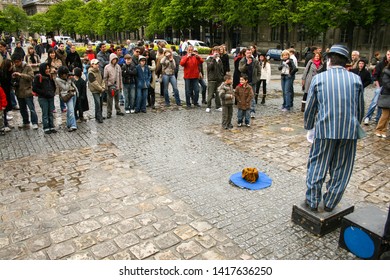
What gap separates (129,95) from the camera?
1116 cm

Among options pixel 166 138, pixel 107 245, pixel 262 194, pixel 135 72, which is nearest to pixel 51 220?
pixel 107 245

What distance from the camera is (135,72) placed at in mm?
10633

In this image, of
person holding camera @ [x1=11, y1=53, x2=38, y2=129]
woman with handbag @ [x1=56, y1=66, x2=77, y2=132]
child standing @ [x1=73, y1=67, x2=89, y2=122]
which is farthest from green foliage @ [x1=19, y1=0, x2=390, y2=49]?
person holding camera @ [x1=11, y1=53, x2=38, y2=129]

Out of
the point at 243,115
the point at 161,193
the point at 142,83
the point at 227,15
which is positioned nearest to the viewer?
the point at 161,193

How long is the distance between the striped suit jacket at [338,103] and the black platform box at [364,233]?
96 centimetres

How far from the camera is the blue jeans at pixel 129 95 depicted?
10961 mm

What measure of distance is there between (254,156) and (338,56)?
3.64 metres

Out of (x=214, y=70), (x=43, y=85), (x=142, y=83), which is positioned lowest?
(x=142, y=83)

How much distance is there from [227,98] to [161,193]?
4199mm

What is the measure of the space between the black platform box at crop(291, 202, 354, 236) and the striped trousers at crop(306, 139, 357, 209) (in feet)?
0.64

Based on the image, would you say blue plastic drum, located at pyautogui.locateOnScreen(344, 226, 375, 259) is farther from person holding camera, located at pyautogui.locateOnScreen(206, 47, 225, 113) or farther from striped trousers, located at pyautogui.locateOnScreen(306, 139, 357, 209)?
person holding camera, located at pyautogui.locateOnScreen(206, 47, 225, 113)

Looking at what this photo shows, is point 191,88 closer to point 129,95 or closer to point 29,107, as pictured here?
point 129,95

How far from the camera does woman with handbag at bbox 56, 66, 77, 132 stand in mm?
9008

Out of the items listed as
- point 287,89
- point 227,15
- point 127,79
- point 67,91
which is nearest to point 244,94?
point 287,89
